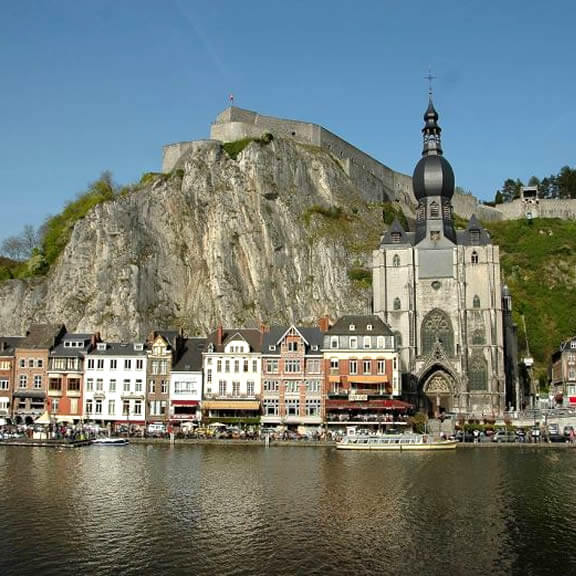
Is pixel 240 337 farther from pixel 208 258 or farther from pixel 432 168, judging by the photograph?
pixel 432 168

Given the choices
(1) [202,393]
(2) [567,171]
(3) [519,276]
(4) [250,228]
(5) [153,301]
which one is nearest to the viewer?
(1) [202,393]

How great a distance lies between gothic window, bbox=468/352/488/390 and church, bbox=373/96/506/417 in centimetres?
10

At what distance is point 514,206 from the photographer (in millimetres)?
139500

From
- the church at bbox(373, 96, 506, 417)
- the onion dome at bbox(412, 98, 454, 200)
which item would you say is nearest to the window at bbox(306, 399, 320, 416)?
the church at bbox(373, 96, 506, 417)

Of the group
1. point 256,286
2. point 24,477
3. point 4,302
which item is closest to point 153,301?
point 256,286

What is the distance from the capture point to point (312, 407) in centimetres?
7012

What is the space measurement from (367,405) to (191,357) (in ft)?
56.2

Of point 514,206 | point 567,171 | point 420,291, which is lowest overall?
point 420,291

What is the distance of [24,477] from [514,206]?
115 metres

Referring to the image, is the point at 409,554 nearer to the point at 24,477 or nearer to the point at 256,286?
the point at 24,477

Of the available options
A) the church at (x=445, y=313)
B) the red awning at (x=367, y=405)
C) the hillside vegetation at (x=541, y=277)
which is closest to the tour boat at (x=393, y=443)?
the red awning at (x=367, y=405)

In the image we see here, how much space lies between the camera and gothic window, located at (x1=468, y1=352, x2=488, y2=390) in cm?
7925

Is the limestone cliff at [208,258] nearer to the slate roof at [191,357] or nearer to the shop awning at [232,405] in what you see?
the slate roof at [191,357]

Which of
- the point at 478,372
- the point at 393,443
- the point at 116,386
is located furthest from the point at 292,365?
the point at 478,372
